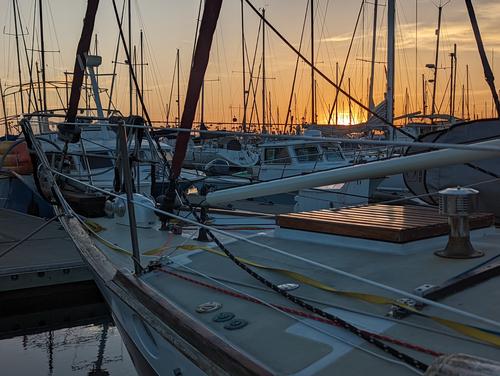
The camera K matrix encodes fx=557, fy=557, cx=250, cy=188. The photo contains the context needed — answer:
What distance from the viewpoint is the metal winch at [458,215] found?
2.70 metres

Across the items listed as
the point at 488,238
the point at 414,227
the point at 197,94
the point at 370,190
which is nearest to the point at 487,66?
the point at 488,238

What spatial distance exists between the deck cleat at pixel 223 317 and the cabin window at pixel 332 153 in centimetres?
1416

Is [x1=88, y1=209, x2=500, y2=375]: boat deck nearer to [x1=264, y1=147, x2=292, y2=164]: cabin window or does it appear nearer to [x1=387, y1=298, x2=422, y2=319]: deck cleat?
[x1=387, y1=298, x2=422, y2=319]: deck cleat

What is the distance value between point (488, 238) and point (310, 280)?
1.51 m

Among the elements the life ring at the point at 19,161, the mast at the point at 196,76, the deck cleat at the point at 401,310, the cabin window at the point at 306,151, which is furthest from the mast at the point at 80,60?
the cabin window at the point at 306,151

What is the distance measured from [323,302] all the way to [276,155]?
1493 centimetres

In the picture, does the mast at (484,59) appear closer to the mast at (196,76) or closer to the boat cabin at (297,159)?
the mast at (196,76)

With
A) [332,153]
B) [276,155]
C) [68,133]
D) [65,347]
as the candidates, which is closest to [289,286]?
[65,347]

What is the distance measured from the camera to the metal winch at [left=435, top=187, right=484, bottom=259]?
2.70 metres

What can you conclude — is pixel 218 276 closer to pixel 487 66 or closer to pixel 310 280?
pixel 310 280

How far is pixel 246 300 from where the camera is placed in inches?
118

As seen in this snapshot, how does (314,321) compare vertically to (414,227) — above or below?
below

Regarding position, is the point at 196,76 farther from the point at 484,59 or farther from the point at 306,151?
the point at 306,151

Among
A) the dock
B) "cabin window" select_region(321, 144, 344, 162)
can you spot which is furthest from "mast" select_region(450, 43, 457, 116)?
the dock
